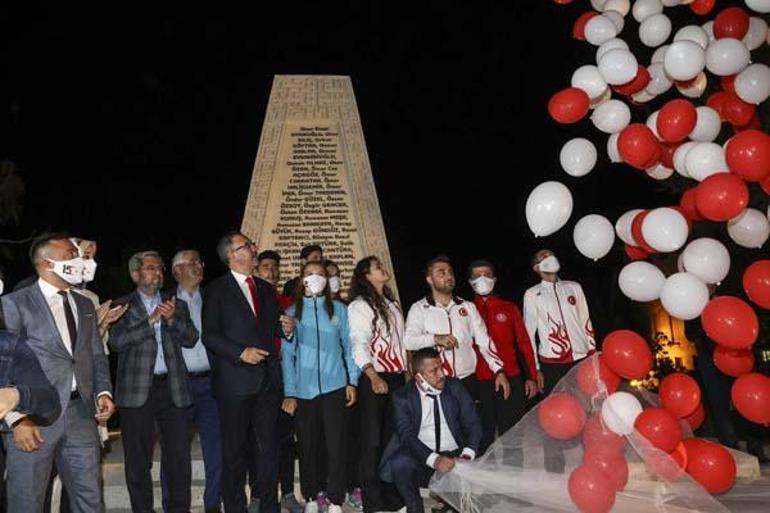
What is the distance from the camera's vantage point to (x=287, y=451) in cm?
472

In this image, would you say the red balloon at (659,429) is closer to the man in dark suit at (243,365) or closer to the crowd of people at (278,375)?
the crowd of people at (278,375)

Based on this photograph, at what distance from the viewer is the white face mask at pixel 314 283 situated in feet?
14.5

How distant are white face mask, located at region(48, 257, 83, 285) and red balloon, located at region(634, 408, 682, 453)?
282cm

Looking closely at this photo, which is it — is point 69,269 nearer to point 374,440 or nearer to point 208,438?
point 208,438

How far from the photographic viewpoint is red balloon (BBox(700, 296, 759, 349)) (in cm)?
324

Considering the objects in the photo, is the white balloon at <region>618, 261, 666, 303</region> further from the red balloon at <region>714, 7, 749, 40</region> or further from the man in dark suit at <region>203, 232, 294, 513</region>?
the man in dark suit at <region>203, 232, 294, 513</region>

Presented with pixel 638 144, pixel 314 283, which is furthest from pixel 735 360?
pixel 314 283

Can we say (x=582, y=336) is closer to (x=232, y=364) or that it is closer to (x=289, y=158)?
(x=232, y=364)

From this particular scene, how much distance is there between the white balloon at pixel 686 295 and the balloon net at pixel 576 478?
0.48 meters

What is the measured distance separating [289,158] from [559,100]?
13.3ft

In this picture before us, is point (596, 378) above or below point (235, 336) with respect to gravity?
below

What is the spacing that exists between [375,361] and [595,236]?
162 centimetres

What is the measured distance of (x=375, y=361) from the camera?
4543mm

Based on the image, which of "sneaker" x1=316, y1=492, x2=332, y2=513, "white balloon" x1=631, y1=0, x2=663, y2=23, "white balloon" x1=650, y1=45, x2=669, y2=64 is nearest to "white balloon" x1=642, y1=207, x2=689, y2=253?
"white balloon" x1=650, y1=45, x2=669, y2=64
